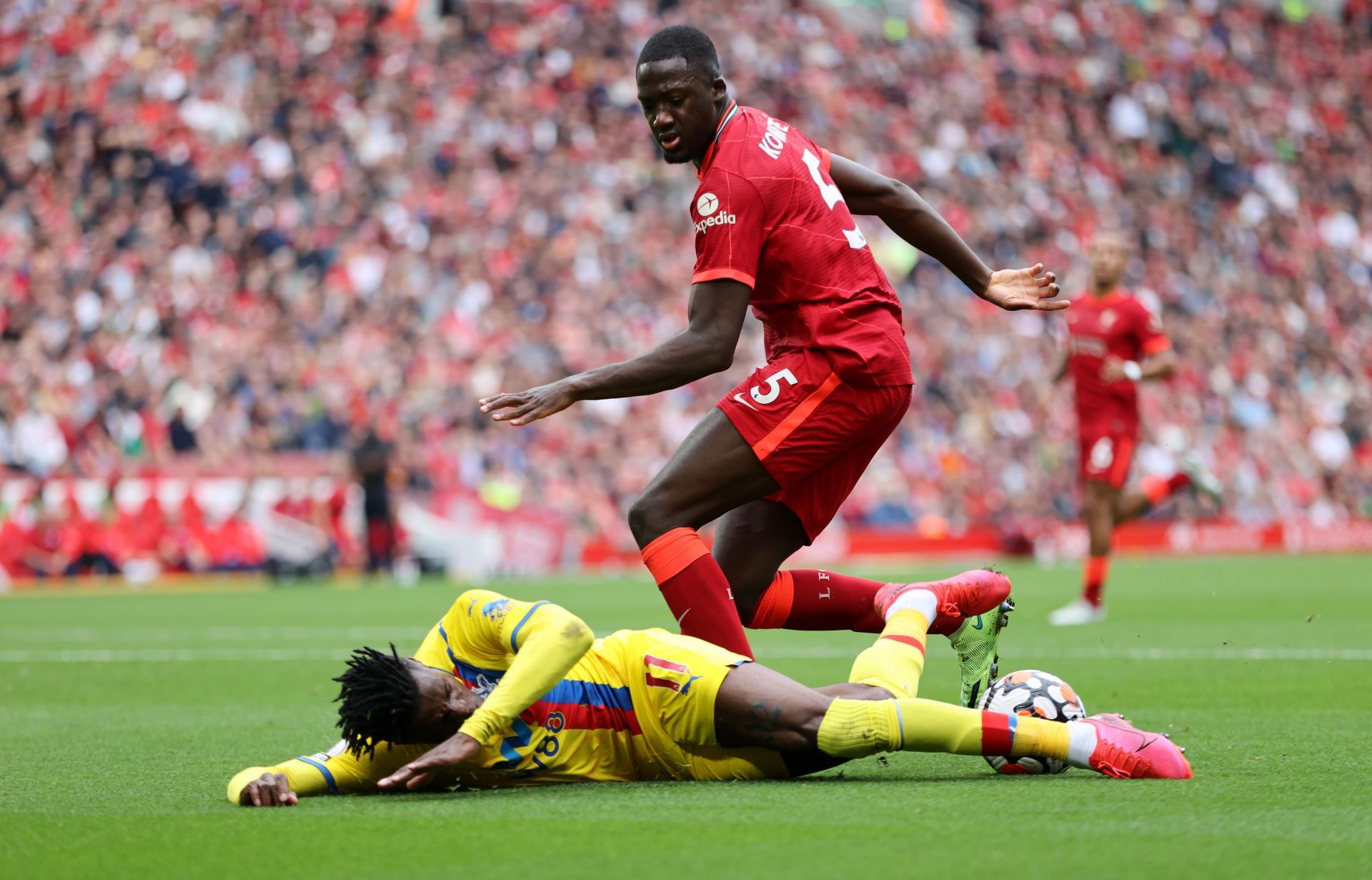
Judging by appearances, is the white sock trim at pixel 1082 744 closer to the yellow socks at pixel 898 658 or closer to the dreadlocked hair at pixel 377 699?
the yellow socks at pixel 898 658

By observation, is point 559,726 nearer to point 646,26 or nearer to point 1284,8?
point 646,26

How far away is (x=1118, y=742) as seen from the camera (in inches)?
189

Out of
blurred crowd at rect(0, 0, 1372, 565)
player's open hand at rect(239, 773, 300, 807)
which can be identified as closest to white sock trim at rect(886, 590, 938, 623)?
player's open hand at rect(239, 773, 300, 807)

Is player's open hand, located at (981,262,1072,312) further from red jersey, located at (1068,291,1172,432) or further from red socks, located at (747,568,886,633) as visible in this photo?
red jersey, located at (1068,291,1172,432)

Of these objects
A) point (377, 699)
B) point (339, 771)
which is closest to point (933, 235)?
point (377, 699)

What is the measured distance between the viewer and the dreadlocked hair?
15.2ft

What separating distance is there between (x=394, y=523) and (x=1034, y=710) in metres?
16.5

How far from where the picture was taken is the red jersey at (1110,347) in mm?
11922

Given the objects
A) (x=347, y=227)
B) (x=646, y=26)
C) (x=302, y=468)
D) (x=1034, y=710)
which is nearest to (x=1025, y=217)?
(x=646, y=26)

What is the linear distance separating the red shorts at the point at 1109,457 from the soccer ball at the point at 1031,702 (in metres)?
6.68

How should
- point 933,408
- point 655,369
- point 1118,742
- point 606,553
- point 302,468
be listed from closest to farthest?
1. point 1118,742
2. point 655,369
3. point 302,468
4. point 606,553
5. point 933,408

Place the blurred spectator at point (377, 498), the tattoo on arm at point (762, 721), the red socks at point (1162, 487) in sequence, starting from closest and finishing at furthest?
the tattoo on arm at point (762, 721), the red socks at point (1162, 487), the blurred spectator at point (377, 498)

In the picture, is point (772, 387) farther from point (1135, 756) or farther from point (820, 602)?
point (1135, 756)

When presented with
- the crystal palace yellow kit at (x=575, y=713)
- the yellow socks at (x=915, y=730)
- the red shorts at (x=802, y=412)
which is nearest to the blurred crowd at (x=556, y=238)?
the red shorts at (x=802, y=412)
